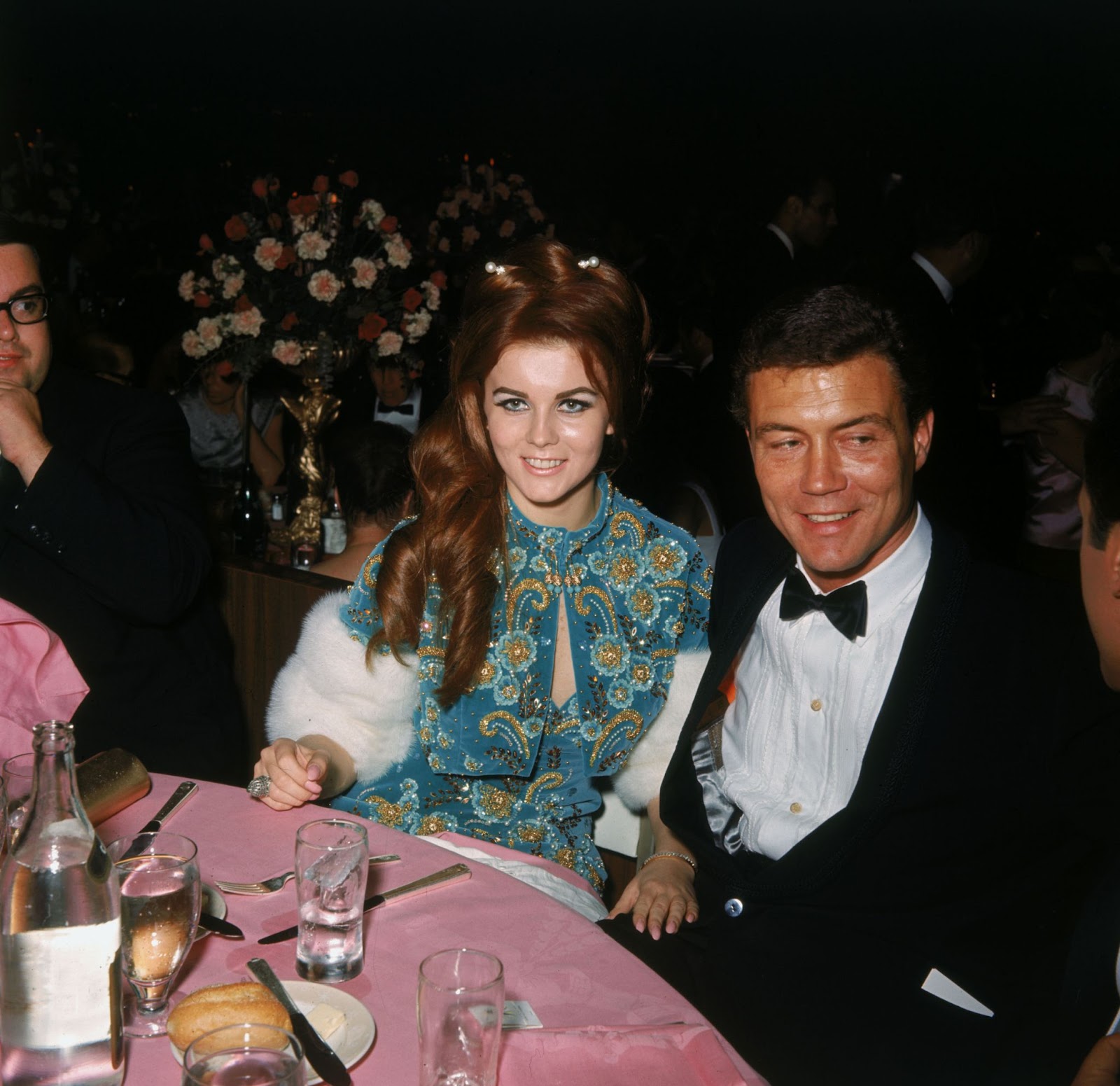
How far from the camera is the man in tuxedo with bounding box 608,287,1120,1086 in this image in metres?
1.47

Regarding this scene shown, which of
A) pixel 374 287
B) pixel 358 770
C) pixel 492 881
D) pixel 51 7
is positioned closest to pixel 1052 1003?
pixel 492 881

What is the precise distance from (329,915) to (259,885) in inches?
8.0

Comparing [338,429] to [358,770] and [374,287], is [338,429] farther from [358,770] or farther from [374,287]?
[358,770]

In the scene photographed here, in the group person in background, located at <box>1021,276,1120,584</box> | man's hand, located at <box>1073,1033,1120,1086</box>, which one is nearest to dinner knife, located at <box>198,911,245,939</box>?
man's hand, located at <box>1073,1033,1120,1086</box>

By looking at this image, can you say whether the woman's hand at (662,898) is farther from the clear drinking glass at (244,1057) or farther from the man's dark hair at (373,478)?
the man's dark hair at (373,478)

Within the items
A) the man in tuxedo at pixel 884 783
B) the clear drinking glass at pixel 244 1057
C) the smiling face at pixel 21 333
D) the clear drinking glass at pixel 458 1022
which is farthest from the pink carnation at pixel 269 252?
the clear drinking glass at pixel 244 1057

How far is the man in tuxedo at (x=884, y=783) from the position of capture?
147 cm

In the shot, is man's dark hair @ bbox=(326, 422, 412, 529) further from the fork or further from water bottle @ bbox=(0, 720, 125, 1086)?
water bottle @ bbox=(0, 720, 125, 1086)

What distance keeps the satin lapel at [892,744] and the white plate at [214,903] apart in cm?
82

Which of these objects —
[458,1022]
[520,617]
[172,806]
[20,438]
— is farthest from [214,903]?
[20,438]

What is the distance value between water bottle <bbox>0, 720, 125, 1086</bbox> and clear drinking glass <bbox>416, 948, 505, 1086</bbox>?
0.27 meters

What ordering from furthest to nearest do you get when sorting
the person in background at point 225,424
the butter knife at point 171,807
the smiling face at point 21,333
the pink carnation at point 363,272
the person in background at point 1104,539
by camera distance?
the person in background at point 225,424 → the pink carnation at point 363,272 → the smiling face at point 21,333 → the butter knife at point 171,807 → the person in background at point 1104,539

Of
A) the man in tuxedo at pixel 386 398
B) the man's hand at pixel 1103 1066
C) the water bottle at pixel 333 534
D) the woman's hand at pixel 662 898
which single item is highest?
the man in tuxedo at pixel 386 398

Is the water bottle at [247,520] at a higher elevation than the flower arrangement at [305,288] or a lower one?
lower
